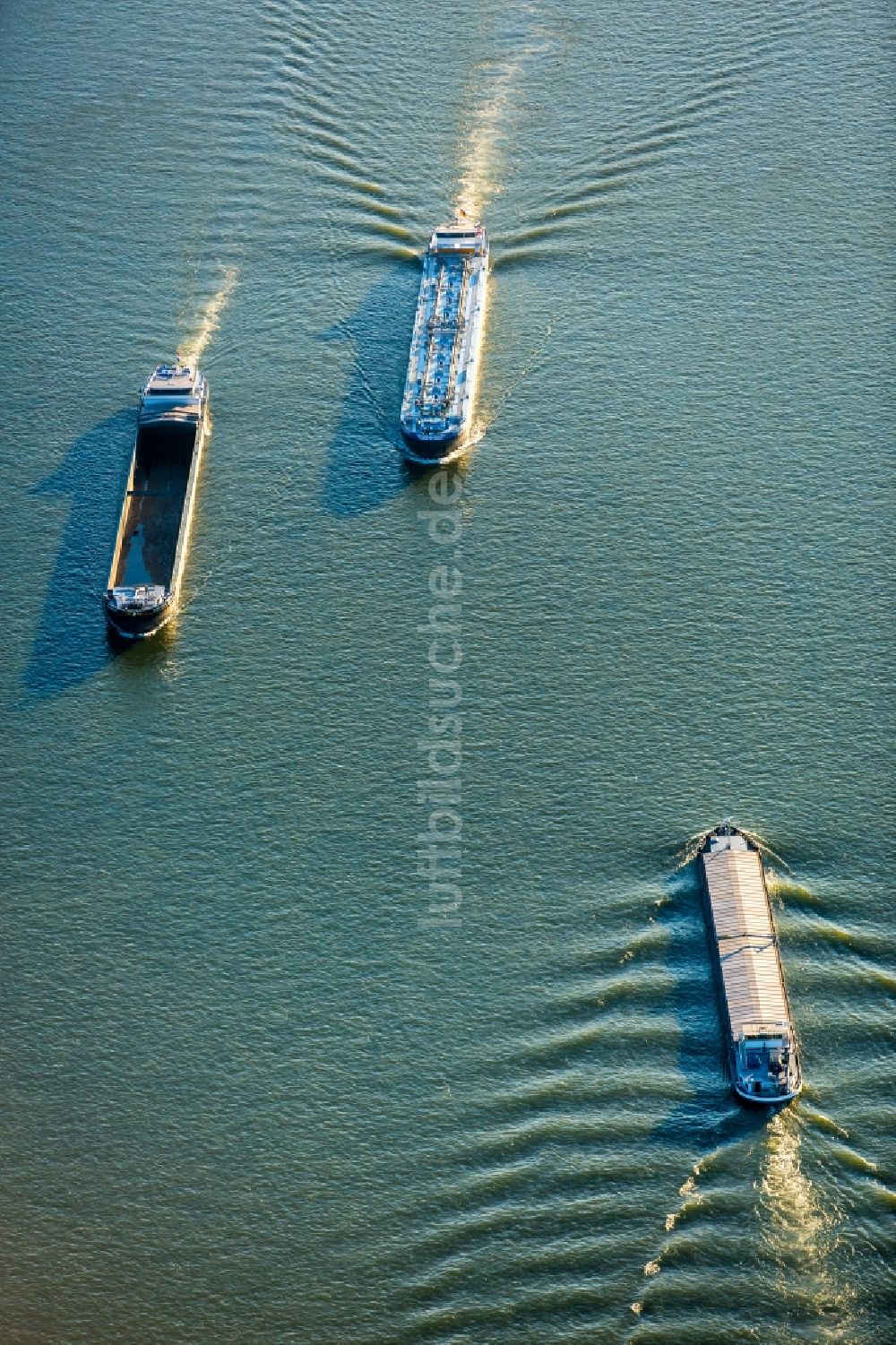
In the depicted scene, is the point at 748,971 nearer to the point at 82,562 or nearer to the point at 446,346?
the point at 82,562

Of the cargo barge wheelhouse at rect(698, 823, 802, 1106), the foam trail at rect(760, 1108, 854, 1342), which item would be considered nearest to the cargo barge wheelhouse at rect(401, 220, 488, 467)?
the cargo barge wheelhouse at rect(698, 823, 802, 1106)

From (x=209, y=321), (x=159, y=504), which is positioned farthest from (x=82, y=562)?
(x=209, y=321)

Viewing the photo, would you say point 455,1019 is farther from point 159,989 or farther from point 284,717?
point 284,717

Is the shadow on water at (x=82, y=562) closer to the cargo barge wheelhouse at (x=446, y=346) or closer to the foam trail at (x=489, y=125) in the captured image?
the cargo barge wheelhouse at (x=446, y=346)

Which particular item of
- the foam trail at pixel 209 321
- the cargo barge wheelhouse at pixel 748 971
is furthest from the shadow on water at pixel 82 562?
the cargo barge wheelhouse at pixel 748 971

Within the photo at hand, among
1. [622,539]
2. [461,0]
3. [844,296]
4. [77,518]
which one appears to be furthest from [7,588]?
[461,0]

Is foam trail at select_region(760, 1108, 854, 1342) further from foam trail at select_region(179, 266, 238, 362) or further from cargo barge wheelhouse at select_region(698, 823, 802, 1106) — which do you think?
foam trail at select_region(179, 266, 238, 362)
